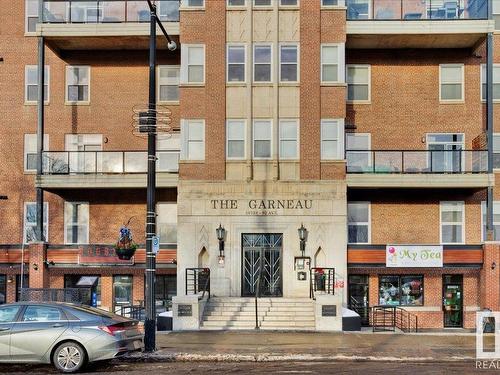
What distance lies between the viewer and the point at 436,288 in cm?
3016

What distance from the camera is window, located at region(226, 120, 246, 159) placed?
96.6ft

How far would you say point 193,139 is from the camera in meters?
29.5

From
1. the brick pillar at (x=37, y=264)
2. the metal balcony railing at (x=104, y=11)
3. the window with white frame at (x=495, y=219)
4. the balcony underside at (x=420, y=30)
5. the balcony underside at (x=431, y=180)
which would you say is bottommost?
the brick pillar at (x=37, y=264)

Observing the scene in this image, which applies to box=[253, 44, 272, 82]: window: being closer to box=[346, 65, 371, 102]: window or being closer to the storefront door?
box=[346, 65, 371, 102]: window

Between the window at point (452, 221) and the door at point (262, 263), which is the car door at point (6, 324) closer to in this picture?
the door at point (262, 263)

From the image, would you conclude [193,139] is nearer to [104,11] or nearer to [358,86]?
[104,11]

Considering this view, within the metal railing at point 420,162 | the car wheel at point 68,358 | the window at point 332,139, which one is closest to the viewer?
the car wheel at point 68,358

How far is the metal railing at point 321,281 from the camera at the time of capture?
90.6 ft

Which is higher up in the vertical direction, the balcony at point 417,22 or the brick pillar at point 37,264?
the balcony at point 417,22

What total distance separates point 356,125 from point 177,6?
8897mm

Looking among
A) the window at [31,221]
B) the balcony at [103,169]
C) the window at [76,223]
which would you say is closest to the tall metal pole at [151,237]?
the balcony at [103,169]

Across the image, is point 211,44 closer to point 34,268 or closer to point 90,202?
point 90,202

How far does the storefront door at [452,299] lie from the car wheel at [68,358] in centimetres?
1826

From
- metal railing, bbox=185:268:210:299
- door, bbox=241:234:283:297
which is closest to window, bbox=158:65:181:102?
door, bbox=241:234:283:297
